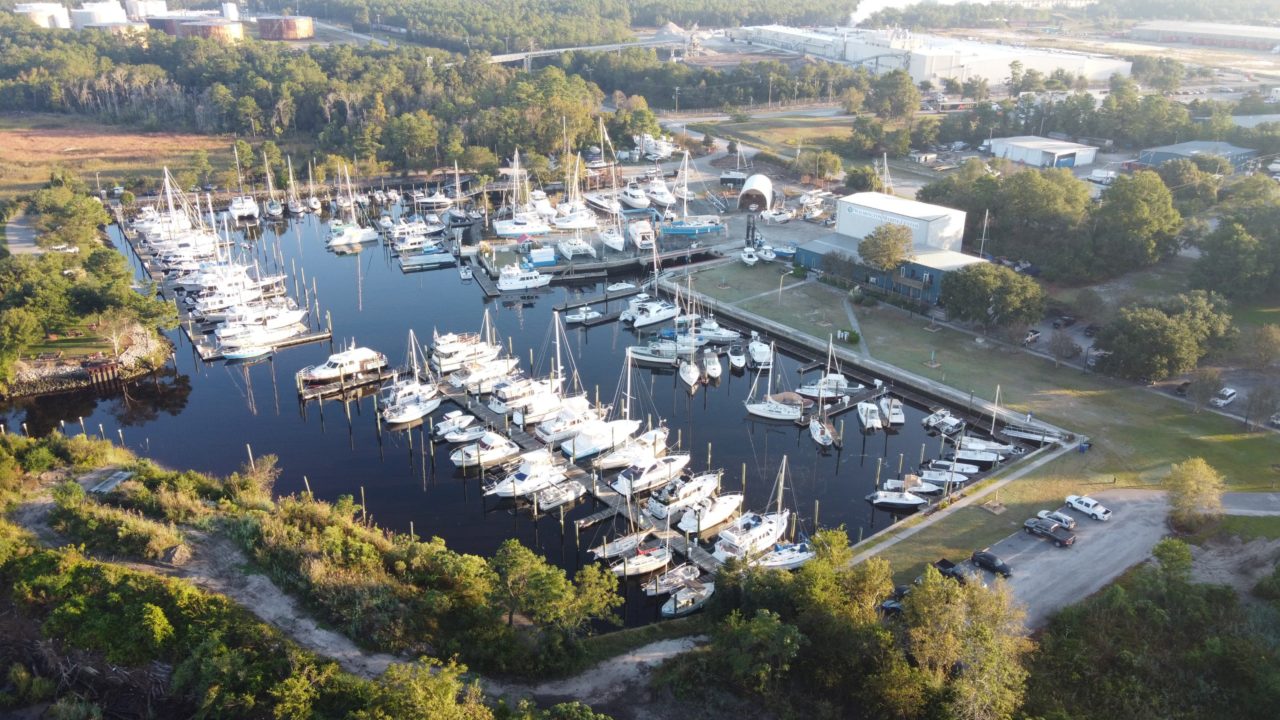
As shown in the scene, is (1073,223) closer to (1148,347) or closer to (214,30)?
(1148,347)

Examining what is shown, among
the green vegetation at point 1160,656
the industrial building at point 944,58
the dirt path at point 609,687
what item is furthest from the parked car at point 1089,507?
the industrial building at point 944,58

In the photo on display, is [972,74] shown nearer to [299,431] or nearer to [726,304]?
[726,304]

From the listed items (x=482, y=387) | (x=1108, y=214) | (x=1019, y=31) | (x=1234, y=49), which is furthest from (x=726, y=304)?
(x=1019, y=31)

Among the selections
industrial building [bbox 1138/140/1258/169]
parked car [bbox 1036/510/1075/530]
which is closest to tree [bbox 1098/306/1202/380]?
parked car [bbox 1036/510/1075/530]

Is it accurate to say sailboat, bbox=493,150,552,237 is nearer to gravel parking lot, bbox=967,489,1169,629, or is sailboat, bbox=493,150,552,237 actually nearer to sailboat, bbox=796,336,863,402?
sailboat, bbox=796,336,863,402

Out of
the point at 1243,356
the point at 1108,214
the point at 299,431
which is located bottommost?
the point at 299,431

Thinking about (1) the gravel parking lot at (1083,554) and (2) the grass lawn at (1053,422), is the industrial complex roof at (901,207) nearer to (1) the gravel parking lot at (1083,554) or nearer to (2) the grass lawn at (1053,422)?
(2) the grass lawn at (1053,422)
